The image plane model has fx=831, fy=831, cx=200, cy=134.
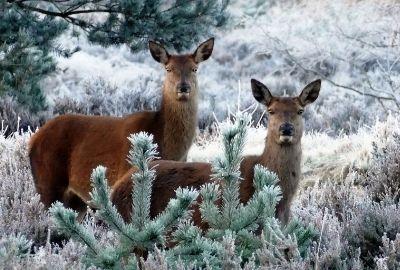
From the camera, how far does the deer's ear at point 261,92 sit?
6.32m

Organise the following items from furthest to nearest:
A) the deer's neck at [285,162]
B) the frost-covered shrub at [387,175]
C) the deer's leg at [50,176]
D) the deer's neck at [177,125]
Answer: the deer's neck at [177,125]
the deer's leg at [50,176]
the frost-covered shrub at [387,175]
the deer's neck at [285,162]

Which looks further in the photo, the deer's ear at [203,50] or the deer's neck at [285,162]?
the deer's ear at [203,50]

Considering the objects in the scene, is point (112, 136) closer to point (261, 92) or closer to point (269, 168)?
point (261, 92)

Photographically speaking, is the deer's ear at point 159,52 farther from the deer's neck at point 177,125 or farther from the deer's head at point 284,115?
the deer's head at point 284,115

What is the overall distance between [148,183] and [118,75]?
19.5 m

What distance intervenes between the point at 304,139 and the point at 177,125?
13.4 feet

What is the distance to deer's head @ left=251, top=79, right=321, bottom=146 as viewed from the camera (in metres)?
5.90

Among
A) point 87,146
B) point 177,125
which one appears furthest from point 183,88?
point 87,146

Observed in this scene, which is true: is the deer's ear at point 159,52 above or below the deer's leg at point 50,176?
above

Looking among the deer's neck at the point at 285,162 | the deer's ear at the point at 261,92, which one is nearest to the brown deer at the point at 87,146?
the deer's ear at the point at 261,92

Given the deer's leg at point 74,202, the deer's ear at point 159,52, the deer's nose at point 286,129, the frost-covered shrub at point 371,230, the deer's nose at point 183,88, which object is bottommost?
the deer's leg at point 74,202

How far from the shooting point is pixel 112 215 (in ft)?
13.6

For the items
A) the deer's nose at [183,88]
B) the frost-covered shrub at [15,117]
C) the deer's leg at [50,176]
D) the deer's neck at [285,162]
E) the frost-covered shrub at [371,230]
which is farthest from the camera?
the frost-covered shrub at [15,117]

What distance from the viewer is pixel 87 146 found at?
739cm
